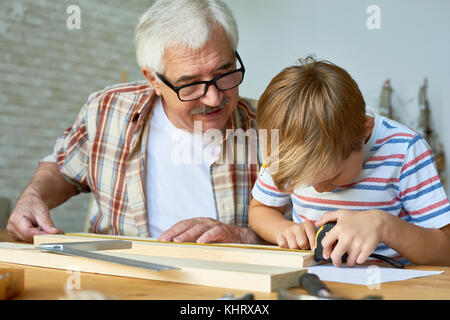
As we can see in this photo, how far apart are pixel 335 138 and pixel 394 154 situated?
1.07 feet

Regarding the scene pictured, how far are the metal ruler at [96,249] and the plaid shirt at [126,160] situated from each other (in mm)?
788

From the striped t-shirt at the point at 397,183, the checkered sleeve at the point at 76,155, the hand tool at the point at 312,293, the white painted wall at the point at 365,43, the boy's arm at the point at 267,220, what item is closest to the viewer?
the hand tool at the point at 312,293

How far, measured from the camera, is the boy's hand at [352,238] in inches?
34.3

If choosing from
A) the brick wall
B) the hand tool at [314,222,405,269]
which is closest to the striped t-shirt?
the hand tool at [314,222,405,269]

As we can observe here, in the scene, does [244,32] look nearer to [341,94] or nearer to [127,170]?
[127,170]

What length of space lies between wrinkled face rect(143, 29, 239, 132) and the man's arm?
0.57 m

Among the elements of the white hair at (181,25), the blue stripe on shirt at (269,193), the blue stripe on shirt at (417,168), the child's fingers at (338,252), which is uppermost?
the white hair at (181,25)

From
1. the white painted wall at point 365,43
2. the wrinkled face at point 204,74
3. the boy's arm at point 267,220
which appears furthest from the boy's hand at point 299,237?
the white painted wall at point 365,43

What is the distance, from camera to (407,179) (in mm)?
1195

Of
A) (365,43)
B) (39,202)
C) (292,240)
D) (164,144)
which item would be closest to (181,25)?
(164,144)

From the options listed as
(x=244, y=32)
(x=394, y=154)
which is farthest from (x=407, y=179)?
(x=244, y=32)

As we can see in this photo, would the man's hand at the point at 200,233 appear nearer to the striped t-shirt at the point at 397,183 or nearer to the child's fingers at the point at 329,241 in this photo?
the striped t-shirt at the point at 397,183

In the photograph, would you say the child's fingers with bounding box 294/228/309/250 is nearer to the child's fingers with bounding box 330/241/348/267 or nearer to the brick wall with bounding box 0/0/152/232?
the child's fingers with bounding box 330/241/348/267
